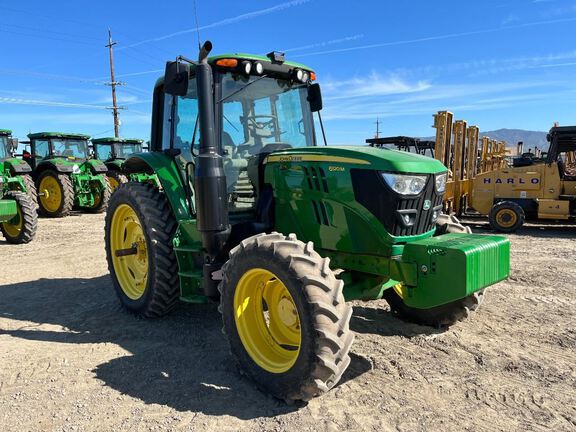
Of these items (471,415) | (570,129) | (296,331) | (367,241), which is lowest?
(471,415)

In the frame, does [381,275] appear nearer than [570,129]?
Yes

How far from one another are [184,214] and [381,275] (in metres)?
1.90

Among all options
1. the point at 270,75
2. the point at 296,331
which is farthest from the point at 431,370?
the point at 270,75

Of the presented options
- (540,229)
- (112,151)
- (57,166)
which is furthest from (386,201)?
(112,151)

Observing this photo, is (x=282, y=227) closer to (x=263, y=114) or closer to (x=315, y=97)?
(x=263, y=114)

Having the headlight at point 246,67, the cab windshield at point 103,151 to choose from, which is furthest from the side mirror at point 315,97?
the cab windshield at point 103,151

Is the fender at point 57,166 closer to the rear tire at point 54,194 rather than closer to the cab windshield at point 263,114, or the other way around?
the rear tire at point 54,194

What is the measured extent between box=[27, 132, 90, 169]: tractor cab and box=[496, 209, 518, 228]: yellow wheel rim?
480 inches

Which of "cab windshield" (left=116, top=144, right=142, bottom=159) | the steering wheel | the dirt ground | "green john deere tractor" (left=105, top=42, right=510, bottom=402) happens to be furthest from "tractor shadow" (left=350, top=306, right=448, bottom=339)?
"cab windshield" (left=116, top=144, right=142, bottom=159)

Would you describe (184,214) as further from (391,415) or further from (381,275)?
(391,415)

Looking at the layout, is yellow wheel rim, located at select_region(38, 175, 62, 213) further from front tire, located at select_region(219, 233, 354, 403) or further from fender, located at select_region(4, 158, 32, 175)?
front tire, located at select_region(219, 233, 354, 403)

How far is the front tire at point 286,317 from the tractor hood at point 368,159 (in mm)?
731

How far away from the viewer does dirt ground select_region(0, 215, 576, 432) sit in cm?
293

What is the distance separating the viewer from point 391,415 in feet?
9.64
